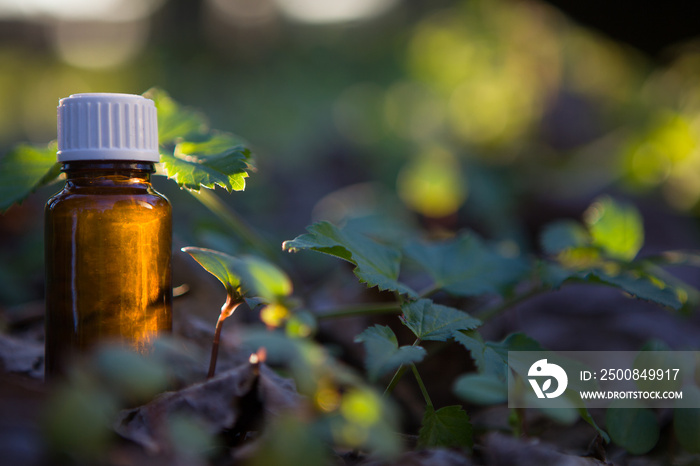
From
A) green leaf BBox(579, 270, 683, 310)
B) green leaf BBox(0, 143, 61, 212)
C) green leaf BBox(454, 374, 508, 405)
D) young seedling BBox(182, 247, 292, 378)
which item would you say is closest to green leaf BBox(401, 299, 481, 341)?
green leaf BBox(454, 374, 508, 405)

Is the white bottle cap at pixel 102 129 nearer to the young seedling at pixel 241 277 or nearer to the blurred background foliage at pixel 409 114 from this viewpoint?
the young seedling at pixel 241 277

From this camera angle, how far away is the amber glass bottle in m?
0.86

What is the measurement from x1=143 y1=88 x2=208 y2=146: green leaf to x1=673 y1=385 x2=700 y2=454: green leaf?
1078 millimetres

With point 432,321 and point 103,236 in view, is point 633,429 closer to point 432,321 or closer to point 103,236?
point 432,321

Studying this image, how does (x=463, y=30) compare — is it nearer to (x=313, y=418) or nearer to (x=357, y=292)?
(x=357, y=292)

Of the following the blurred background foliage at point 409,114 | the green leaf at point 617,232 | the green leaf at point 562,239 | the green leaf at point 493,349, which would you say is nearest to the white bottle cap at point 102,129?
the blurred background foliage at point 409,114

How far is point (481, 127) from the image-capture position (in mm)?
3486

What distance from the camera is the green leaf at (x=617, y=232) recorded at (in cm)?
137

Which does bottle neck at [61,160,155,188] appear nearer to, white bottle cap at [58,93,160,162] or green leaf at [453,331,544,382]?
white bottle cap at [58,93,160,162]

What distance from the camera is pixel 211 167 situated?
3.33ft

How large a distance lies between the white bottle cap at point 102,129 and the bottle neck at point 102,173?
21 millimetres

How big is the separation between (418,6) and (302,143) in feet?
16.1

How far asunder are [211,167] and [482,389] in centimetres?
63

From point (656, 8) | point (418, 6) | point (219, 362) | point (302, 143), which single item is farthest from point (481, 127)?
point (418, 6)
